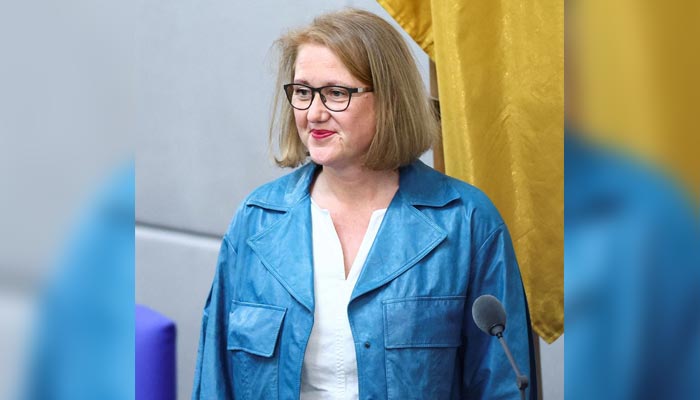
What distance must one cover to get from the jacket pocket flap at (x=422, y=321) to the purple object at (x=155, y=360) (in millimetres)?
464

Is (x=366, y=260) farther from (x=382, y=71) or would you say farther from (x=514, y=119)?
(x=514, y=119)

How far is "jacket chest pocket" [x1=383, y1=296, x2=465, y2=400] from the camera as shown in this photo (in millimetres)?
1305

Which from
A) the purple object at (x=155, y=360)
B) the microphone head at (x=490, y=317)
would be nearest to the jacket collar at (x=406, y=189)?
the purple object at (x=155, y=360)

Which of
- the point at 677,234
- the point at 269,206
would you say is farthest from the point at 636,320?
the point at 269,206

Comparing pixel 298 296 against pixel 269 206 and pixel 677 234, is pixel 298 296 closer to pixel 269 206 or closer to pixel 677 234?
pixel 269 206

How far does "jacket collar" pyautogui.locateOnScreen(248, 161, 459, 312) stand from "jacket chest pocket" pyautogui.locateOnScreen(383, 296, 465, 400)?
0.06 metres

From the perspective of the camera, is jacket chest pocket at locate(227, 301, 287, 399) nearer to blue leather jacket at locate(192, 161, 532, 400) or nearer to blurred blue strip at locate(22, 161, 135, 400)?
blue leather jacket at locate(192, 161, 532, 400)

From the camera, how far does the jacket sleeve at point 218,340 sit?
1459 millimetres

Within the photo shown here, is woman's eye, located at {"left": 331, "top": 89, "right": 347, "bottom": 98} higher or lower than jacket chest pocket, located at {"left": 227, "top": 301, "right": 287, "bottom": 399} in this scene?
higher

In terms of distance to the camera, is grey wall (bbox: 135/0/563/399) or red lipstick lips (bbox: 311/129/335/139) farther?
grey wall (bbox: 135/0/563/399)

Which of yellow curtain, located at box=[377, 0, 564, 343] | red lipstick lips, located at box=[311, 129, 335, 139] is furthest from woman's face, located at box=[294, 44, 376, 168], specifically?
yellow curtain, located at box=[377, 0, 564, 343]

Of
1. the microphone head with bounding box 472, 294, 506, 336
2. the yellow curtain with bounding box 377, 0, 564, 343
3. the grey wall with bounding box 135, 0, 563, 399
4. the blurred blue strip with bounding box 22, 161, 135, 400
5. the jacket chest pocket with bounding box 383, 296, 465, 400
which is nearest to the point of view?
the blurred blue strip with bounding box 22, 161, 135, 400

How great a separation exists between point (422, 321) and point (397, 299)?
1.9 inches

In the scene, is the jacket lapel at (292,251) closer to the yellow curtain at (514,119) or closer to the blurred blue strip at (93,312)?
the yellow curtain at (514,119)
